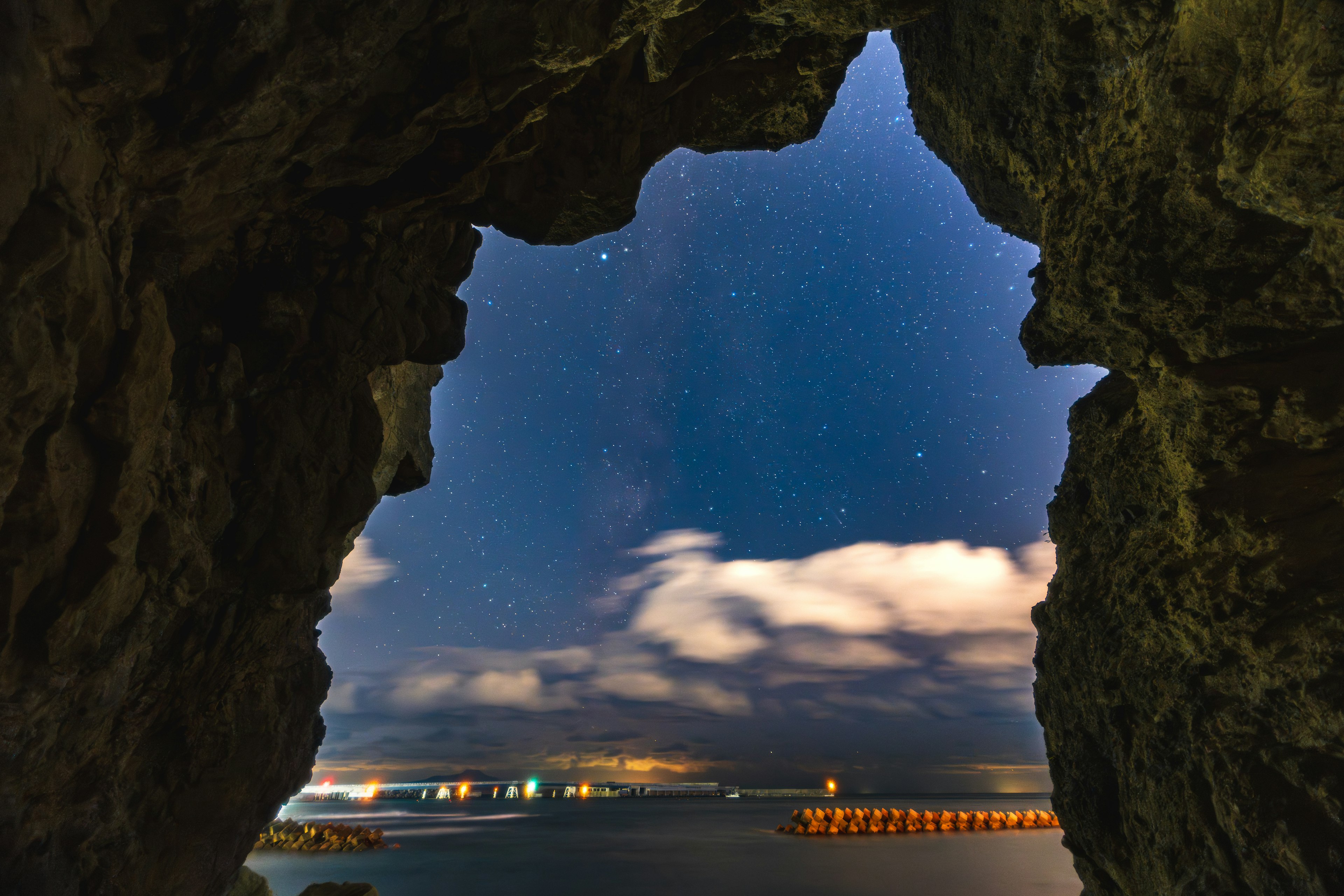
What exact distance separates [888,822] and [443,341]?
3865cm

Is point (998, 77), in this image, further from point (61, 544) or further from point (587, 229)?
point (61, 544)

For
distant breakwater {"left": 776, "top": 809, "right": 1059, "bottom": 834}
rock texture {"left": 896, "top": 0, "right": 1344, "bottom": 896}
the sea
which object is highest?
rock texture {"left": 896, "top": 0, "right": 1344, "bottom": 896}

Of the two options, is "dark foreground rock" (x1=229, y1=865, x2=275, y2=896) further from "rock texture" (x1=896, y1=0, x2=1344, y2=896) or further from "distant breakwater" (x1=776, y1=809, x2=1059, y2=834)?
"distant breakwater" (x1=776, y1=809, x2=1059, y2=834)

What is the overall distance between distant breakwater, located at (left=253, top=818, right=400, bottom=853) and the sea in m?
0.60

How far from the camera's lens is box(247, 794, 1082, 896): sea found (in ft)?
66.3

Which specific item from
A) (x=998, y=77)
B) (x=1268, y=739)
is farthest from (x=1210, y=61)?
(x=1268, y=739)

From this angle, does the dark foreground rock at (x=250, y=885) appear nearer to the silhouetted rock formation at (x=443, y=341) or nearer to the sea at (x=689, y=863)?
the silhouetted rock formation at (x=443, y=341)

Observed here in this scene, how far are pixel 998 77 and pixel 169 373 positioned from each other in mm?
9611

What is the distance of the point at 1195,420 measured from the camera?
5.91 meters

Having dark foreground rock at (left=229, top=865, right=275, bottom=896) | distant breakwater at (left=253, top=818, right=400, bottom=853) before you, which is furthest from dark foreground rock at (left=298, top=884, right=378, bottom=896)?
distant breakwater at (left=253, top=818, right=400, bottom=853)

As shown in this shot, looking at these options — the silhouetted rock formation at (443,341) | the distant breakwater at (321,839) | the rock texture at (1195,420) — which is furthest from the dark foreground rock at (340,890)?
the distant breakwater at (321,839)

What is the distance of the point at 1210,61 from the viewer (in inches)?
181

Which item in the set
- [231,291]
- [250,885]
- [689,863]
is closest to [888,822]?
[689,863]

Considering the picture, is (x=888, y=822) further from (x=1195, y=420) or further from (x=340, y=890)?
(x=1195, y=420)
